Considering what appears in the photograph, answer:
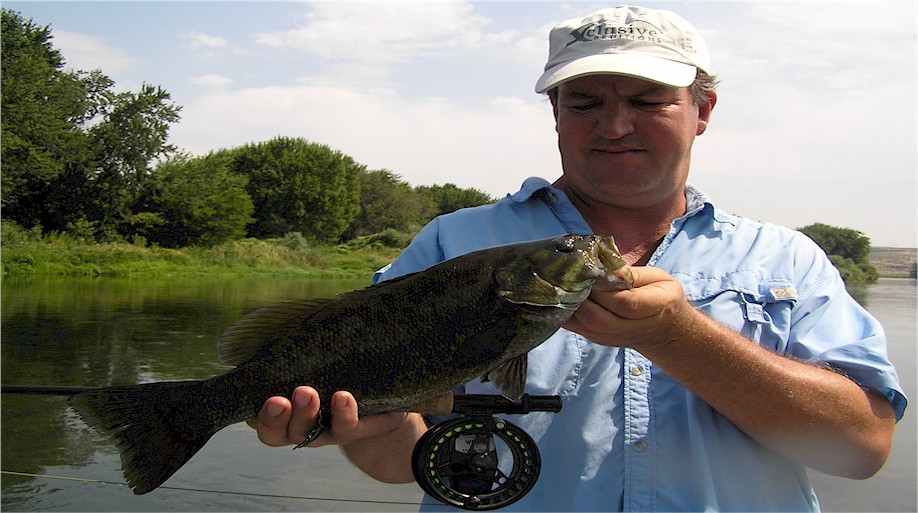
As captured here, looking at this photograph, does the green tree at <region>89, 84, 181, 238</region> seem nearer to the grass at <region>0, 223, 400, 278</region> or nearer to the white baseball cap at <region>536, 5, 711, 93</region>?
the grass at <region>0, 223, 400, 278</region>

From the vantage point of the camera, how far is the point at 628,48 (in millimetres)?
3285

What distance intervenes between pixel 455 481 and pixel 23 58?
4301 centimetres

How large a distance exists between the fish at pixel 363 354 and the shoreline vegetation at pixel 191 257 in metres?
32.3

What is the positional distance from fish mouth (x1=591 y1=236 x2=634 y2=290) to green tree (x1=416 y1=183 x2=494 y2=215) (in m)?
33.4

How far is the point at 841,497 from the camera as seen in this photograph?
8367mm

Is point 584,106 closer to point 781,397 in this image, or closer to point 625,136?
point 625,136

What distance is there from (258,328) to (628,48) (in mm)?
1791

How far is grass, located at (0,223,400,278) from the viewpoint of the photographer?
33.4 meters

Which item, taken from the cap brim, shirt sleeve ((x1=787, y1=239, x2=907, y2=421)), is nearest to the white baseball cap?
the cap brim

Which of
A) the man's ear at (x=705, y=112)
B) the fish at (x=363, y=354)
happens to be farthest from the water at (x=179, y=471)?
the man's ear at (x=705, y=112)

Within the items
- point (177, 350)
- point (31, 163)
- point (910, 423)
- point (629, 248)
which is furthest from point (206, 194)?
point (629, 248)

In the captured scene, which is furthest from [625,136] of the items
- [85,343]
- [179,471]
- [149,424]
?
[85,343]

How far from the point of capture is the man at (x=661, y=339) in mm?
2826

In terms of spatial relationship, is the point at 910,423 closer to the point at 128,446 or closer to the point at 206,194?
the point at 128,446
